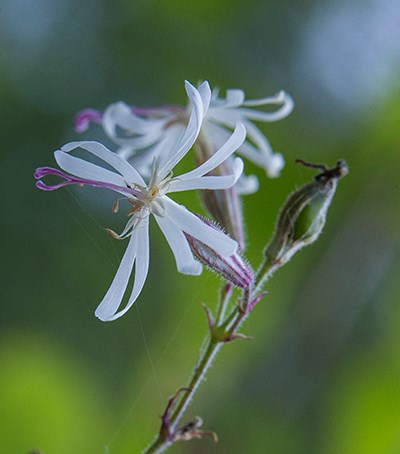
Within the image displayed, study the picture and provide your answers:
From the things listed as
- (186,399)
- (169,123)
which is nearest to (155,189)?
(186,399)

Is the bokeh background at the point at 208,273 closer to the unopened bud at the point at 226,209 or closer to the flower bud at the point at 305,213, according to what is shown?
the unopened bud at the point at 226,209

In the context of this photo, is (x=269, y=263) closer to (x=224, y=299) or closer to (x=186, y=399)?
(x=224, y=299)

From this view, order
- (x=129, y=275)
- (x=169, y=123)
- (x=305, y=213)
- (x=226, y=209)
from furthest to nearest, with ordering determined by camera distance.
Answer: (x=169, y=123), (x=226, y=209), (x=305, y=213), (x=129, y=275)

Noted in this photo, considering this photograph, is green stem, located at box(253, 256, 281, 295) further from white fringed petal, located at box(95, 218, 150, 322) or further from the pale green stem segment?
white fringed petal, located at box(95, 218, 150, 322)

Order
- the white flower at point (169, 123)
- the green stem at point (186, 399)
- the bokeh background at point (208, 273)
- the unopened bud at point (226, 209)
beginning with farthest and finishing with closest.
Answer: the bokeh background at point (208, 273) → the white flower at point (169, 123) → the unopened bud at point (226, 209) → the green stem at point (186, 399)

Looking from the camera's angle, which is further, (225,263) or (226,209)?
(226,209)

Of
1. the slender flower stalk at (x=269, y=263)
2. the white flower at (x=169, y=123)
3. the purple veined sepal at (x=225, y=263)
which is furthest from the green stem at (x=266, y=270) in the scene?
the white flower at (x=169, y=123)
